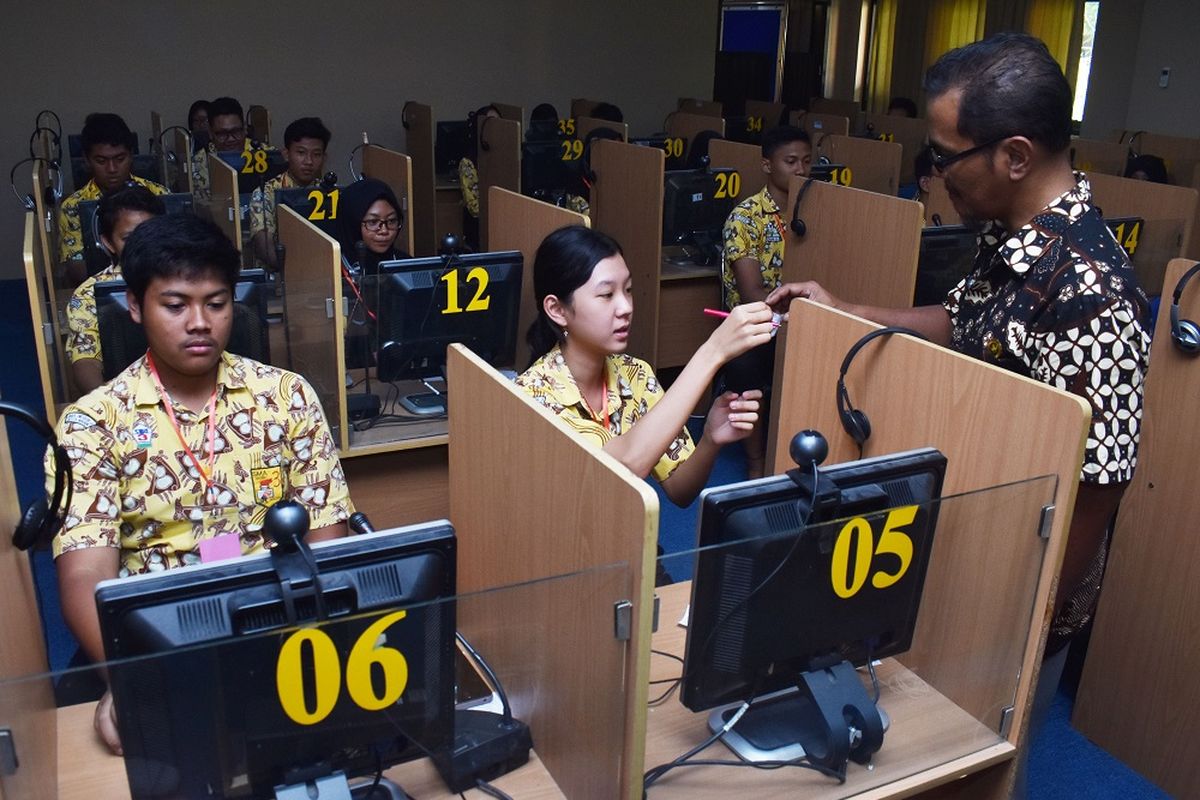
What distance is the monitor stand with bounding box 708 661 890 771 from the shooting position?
1.29m

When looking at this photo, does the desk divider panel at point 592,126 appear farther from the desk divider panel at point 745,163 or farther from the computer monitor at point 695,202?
the computer monitor at point 695,202

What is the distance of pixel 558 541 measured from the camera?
1.24 metres

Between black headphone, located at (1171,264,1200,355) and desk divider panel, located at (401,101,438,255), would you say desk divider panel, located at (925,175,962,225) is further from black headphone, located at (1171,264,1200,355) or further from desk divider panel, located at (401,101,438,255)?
desk divider panel, located at (401,101,438,255)

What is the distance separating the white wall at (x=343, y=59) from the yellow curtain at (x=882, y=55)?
9.83ft

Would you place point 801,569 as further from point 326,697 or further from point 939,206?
point 939,206

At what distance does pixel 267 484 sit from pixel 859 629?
3.23ft

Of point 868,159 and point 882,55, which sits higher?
point 882,55

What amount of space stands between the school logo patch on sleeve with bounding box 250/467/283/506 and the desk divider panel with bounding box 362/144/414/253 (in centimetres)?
205

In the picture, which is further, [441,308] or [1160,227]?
[1160,227]

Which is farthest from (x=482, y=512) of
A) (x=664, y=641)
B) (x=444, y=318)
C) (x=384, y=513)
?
(x=384, y=513)

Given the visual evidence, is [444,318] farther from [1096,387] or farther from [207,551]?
[1096,387]

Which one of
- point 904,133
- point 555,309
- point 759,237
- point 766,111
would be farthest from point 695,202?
point 766,111

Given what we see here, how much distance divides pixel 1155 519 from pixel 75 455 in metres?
1.99

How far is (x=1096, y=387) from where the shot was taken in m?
1.37
